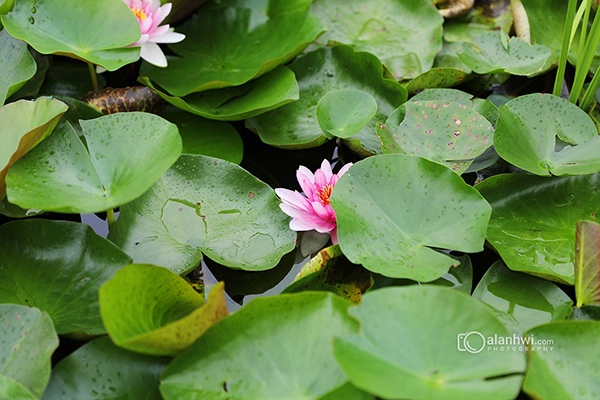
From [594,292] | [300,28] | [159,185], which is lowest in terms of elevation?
[594,292]

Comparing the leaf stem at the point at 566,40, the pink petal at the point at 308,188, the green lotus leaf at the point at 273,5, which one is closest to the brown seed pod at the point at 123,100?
the green lotus leaf at the point at 273,5

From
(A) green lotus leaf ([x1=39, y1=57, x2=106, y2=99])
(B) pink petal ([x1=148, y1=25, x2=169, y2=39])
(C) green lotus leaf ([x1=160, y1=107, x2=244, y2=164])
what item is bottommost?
(C) green lotus leaf ([x1=160, y1=107, x2=244, y2=164])

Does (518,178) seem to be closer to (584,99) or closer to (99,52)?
(584,99)

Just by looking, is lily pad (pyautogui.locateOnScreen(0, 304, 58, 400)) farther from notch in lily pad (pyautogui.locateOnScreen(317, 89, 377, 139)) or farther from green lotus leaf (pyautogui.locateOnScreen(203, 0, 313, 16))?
green lotus leaf (pyautogui.locateOnScreen(203, 0, 313, 16))

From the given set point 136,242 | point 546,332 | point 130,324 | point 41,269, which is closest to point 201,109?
point 136,242

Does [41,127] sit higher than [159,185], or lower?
higher

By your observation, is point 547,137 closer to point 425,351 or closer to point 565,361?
point 565,361

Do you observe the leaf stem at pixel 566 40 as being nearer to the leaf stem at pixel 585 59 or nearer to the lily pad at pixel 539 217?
the leaf stem at pixel 585 59

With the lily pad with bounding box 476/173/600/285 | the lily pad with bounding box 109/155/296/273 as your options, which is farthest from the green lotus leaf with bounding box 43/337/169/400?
the lily pad with bounding box 476/173/600/285
